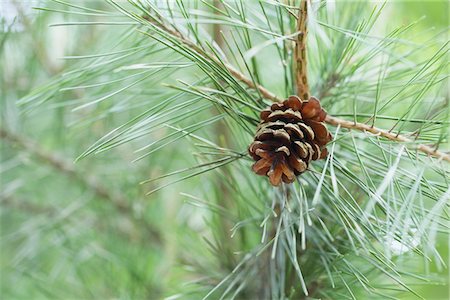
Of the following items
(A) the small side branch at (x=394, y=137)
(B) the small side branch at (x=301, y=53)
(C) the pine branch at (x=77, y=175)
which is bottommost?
(C) the pine branch at (x=77, y=175)

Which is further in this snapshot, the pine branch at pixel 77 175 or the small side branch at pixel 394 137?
the pine branch at pixel 77 175

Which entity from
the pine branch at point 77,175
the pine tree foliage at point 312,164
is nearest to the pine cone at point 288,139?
the pine tree foliage at point 312,164

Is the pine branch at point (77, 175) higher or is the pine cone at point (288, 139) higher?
the pine cone at point (288, 139)

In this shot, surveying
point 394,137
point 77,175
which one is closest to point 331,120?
point 394,137

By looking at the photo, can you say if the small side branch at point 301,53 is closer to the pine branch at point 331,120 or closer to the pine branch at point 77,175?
the pine branch at point 331,120

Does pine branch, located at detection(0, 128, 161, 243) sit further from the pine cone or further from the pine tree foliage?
the pine cone

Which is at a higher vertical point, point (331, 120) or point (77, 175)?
point (331, 120)

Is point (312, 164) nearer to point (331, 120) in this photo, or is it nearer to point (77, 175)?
point (331, 120)
